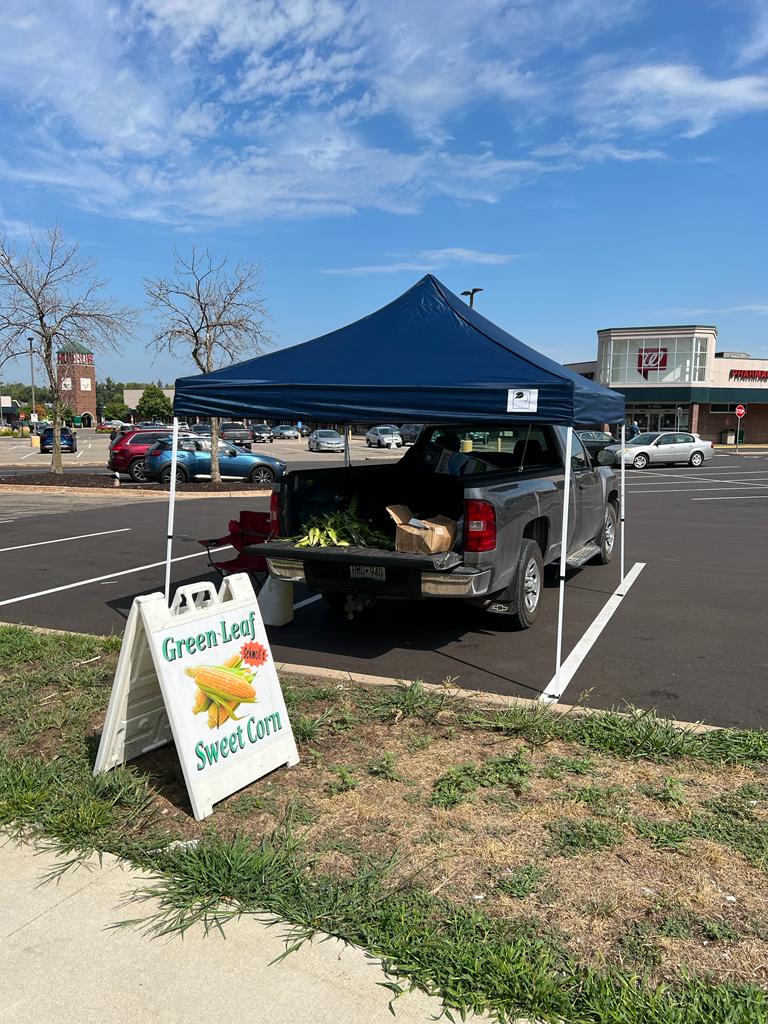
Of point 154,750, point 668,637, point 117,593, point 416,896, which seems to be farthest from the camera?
point 117,593

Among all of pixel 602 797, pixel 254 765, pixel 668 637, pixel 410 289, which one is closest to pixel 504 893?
pixel 602 797

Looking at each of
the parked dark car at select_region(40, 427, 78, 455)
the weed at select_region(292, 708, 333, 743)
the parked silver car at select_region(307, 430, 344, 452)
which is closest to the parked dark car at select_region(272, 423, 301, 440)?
the parked silver car at select_region(307, 430, 344, 452)

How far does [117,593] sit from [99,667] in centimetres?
295

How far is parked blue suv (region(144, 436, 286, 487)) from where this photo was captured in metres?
23.8

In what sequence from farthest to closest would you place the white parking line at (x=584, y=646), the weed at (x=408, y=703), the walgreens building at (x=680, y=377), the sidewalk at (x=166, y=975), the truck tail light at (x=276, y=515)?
the walgreens building at (x=680, y=377), the truck tail light at (x=276, y=515), the white parking line at (x=584, y=646), the weed at (x=408, y=703), the sidewalk at (x=166, y=975)

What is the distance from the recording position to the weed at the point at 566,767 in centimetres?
Result: 412

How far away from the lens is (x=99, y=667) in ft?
19.0

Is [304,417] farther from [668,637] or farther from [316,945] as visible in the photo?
[316,945]

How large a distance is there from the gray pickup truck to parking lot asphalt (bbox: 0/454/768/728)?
41 cm

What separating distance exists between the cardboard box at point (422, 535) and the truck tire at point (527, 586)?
783 mm

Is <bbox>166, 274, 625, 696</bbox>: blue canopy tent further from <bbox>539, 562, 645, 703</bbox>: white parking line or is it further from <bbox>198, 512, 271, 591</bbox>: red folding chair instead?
<bbox>198, 512, 271, 591</bbox>: red folding chair

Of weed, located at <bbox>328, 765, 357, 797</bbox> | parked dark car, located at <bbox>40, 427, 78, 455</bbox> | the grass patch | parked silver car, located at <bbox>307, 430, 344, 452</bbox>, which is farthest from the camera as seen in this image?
parked silver car, located at <bbox>307, 430, 344, 452</bbox>

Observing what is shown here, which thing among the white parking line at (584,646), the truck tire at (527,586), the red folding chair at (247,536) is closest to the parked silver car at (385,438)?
the white parking line at (584,646)

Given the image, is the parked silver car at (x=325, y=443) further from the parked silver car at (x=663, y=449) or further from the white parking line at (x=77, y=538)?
the white parking line at (x=77, y=538)
